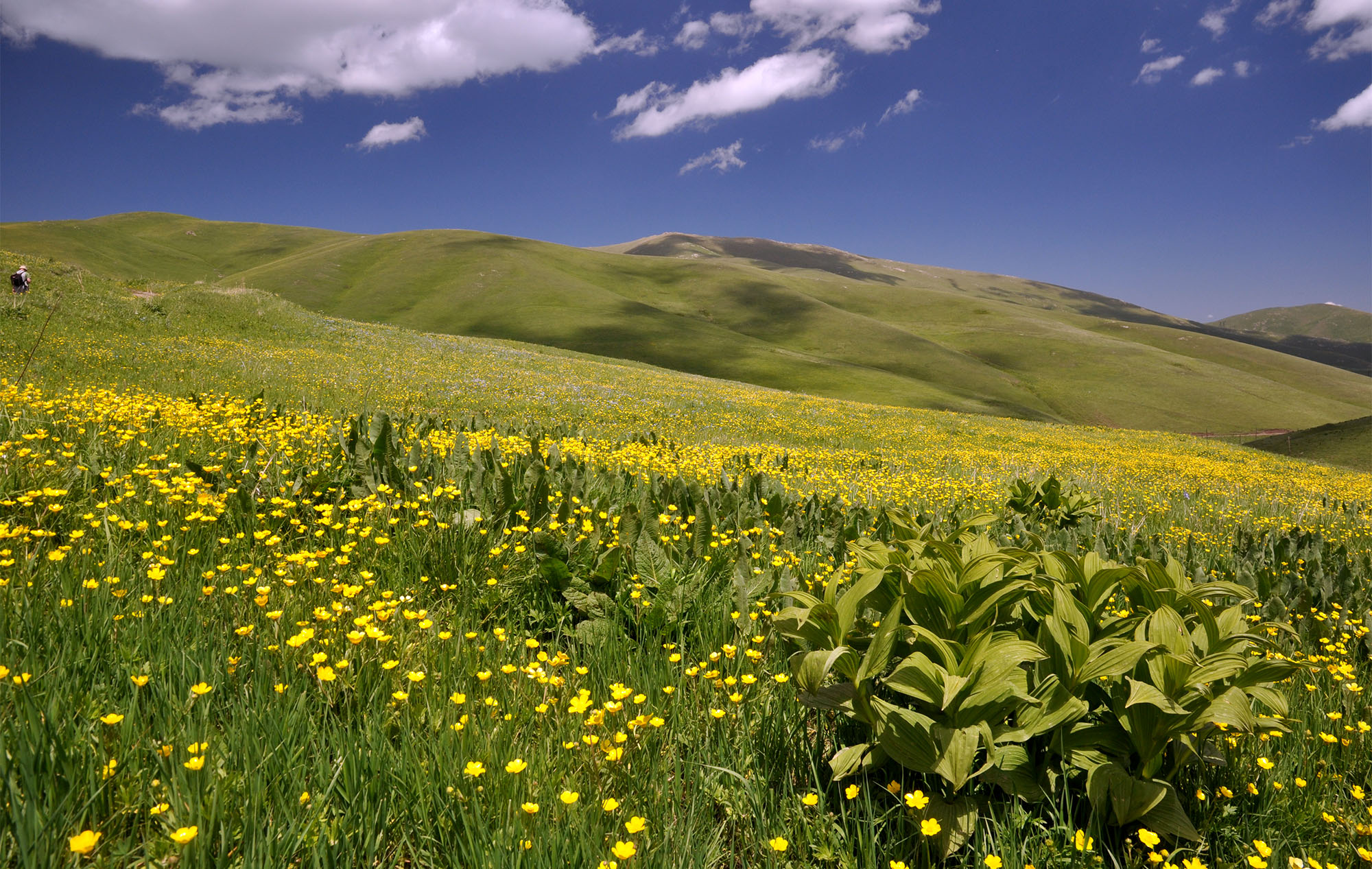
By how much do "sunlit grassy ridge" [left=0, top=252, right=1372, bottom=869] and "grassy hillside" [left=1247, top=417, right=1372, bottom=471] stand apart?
1125 inches

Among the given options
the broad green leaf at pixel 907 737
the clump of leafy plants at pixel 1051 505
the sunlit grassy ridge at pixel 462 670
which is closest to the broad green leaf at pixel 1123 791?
the sunlit grassy ridge at pixel 462 670

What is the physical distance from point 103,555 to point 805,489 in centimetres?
834

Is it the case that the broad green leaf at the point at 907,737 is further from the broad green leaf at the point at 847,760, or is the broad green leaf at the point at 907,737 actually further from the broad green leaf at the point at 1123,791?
the broad green leaf at the point at 1123,791

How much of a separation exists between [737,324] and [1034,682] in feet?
393

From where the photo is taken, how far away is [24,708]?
214 centimetres

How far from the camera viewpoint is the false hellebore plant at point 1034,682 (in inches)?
92.4

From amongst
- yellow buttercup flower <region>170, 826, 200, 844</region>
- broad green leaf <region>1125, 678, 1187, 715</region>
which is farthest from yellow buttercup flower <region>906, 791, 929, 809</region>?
yellow buttercup flower <region>170, 826, 200, 844</region>

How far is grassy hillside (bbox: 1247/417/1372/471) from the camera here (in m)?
28.4

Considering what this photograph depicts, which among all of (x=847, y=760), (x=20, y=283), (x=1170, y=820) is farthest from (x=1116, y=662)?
(x=20, y=283)

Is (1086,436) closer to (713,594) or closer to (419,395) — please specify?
(419,395)

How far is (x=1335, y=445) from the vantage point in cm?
3019

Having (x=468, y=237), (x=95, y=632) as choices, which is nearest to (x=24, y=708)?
(x=95, y=632)

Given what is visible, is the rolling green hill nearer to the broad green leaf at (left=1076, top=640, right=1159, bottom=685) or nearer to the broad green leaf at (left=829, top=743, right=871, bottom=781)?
the broad green leaf at (left=1076, top=640, right=1159, bottom=685)

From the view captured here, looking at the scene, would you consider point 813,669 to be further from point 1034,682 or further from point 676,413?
point 676,413
